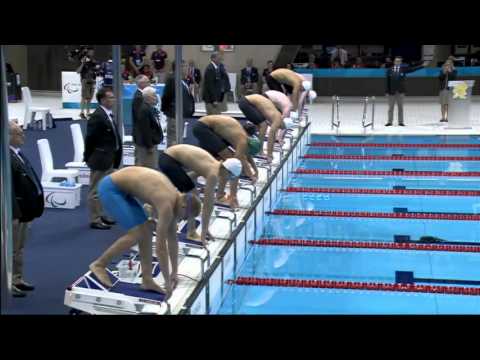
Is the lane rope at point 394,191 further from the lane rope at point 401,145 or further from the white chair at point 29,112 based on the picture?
the white chair at point 29,112

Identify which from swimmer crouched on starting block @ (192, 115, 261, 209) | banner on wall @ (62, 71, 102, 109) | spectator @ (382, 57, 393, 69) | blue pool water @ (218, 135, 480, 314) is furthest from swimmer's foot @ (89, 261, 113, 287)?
spectator @ (382, 57, 393, 69)

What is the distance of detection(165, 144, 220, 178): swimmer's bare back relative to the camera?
665 cm

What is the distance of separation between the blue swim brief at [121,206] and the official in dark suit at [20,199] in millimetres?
668

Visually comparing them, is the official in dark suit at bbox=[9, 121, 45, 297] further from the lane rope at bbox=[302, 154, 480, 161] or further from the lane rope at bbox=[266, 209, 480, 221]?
the lane rope at bbox=[302, 154, 480, 161]

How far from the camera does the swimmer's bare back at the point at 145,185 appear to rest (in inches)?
214

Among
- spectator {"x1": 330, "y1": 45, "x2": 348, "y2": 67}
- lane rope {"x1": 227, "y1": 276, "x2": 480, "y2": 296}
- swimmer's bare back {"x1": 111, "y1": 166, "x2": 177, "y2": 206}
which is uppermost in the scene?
spectator {"x1": 330, "y1": 45, "x2": 348, "y2": 67}

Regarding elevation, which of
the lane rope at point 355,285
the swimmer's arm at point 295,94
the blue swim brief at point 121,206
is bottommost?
the lane rope at point 355,285

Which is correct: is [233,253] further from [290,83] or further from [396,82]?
[396,82]

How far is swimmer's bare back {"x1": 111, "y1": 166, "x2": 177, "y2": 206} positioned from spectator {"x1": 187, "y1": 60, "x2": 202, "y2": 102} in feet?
40.2

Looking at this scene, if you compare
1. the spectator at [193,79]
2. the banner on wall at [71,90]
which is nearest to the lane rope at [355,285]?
the spectator at [193,79]
